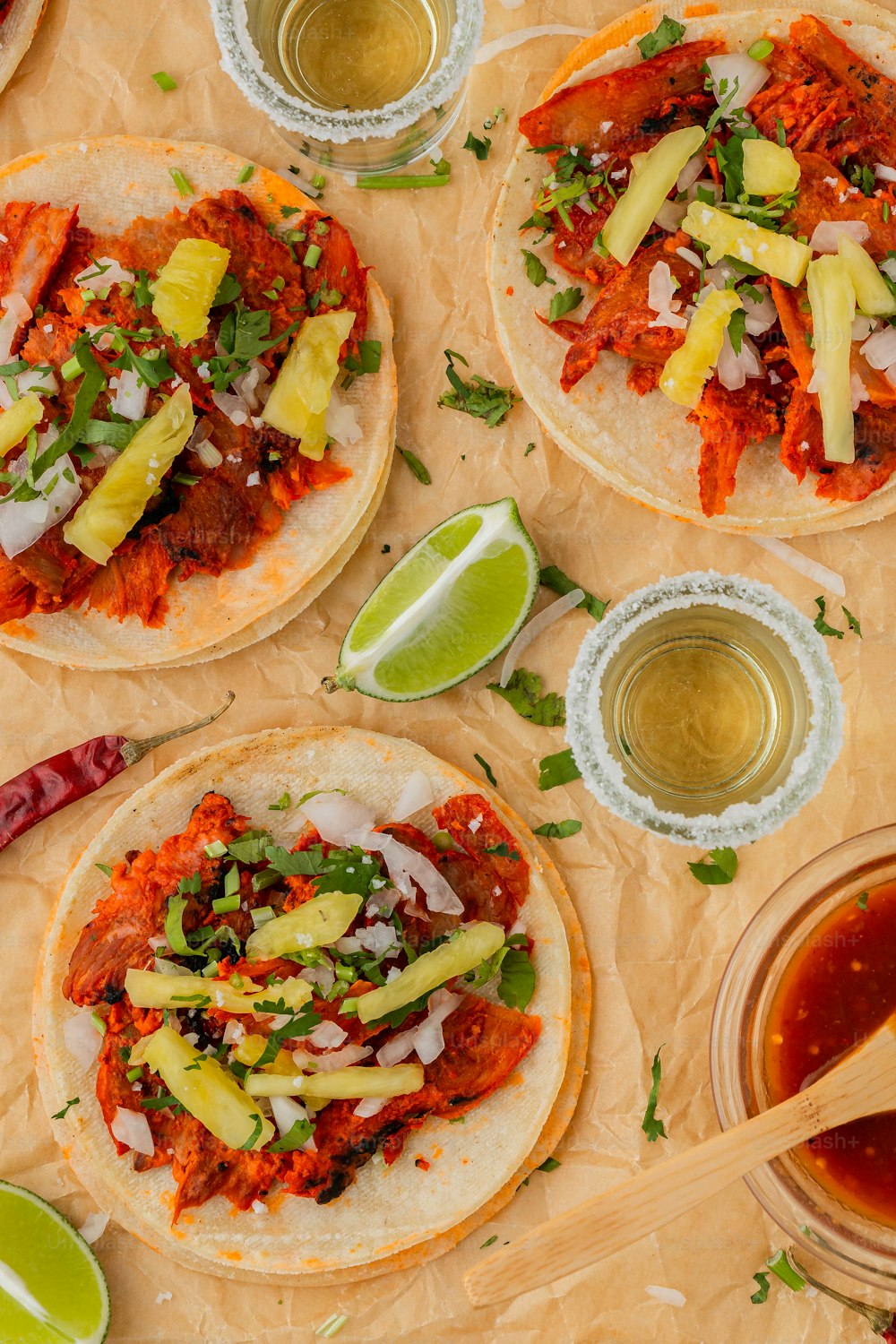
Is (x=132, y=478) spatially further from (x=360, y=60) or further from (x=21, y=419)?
(x=360, y=60)

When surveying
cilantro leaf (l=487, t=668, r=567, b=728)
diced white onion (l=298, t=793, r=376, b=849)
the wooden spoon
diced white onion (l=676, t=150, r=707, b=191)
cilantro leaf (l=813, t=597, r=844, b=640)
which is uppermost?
diced white onion (l=676, t=150, r=707, b=191)

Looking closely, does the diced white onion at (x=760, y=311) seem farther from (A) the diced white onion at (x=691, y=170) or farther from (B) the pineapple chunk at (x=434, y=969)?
(B) the pineapple chunk at (x=434, y=969)

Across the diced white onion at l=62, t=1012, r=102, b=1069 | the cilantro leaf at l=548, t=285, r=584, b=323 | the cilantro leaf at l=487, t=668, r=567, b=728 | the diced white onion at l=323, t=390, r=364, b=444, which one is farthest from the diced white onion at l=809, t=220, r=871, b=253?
the diced white onion at l=62, t=1012, r=102, b=1069

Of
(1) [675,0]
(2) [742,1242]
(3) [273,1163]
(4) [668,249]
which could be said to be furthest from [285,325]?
(2) [742,1242]

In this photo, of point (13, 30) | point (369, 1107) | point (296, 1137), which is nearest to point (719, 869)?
point (369, 1107)

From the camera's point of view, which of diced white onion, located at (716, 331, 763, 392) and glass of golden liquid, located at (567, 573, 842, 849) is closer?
glass of golden liquid, located at (567, 573, 842, 849)

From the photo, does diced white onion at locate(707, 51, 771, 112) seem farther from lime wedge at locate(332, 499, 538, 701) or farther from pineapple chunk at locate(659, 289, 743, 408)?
lime wedge at locate(332, 499, 538, 701)

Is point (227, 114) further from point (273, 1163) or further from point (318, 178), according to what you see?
point (273, 1163)

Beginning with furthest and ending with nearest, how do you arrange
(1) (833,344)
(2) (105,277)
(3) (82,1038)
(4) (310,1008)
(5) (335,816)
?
(3) (82,1038) < (5) (335,816) < (2) (105,277) < (4) (310,1008) < (1) (833,344)
